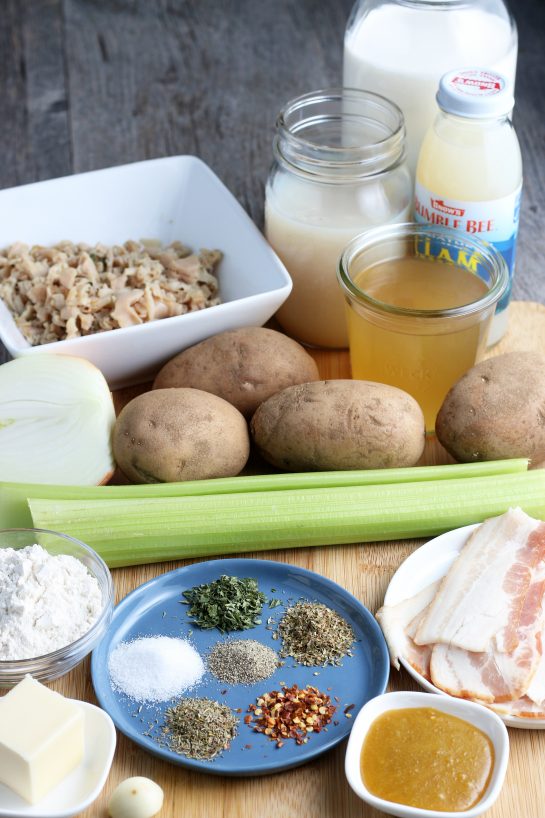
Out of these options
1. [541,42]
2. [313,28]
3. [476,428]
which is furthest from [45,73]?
[476,428]

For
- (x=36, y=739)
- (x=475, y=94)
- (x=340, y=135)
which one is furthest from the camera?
(x=340, y=135)

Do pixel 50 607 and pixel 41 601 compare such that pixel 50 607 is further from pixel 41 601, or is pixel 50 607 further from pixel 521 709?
pixel 521 709

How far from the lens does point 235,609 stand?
1.70m

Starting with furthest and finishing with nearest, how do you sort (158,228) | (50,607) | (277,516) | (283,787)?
(158,228) → (277,516) → (50,607) → (283,787)

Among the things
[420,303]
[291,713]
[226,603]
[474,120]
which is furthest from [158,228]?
[291,713]

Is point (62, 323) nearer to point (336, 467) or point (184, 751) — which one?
point (336, 467)

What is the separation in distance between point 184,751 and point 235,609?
268mm

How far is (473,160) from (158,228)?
79cm

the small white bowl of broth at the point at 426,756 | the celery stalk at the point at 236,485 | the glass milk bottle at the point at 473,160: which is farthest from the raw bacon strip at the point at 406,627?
the glass milk bottle at the point at 473,160

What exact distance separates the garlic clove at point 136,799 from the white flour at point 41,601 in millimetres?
242

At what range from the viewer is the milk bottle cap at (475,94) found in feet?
6.41

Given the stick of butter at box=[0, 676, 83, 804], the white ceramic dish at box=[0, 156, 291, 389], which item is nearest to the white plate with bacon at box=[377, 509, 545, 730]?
the stick of butter at box=[0, 676, 83, 804]

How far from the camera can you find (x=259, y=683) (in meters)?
1.61

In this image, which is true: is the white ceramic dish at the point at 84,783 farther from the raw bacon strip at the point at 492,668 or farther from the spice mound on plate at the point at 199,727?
the raw bacon strip at the point at 492,668
